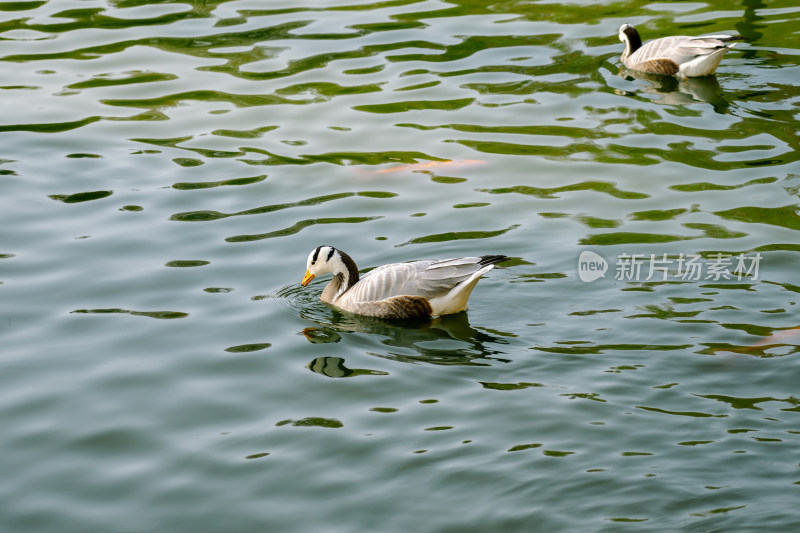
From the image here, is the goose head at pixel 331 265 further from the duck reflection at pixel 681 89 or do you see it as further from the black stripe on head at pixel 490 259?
the duck reflection at pixel 681 89

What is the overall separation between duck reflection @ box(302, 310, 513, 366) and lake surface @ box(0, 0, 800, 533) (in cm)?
4

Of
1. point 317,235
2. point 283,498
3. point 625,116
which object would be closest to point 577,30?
point 625,116

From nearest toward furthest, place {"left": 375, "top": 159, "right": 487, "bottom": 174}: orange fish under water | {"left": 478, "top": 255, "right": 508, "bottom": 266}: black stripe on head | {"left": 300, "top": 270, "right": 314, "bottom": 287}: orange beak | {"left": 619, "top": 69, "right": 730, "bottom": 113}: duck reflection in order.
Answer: {"left": 478, "top": 255, "right": 508, "bottom": 266}: black stripe on head → {"left": 300, "top": 270, "right": 314, "bottom": 287}: orange beak → {"left": 375, "top": 159, "right": 487, "bottom": 174}: orange fish under water → {"left": 619, "top": 69, "right": 730, "bottom": 113}: duck reflection

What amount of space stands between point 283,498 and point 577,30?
12679 mm

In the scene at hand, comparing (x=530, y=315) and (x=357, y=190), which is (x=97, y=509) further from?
(x=357, y=190)

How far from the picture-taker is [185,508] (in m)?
7.15

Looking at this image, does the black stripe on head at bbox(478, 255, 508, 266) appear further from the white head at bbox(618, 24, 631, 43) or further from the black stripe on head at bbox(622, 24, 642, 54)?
the white head at bbox(618, 24, 631, 43)

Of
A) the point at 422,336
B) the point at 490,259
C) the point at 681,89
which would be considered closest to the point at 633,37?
the point at 681,89

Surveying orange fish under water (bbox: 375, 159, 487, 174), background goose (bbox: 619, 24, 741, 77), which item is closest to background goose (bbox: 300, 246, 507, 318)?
orange fish under water (bbox: 375, 159, 487, 174)

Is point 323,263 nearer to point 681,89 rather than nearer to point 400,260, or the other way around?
point 400,260

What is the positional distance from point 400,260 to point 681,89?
6.53 metres

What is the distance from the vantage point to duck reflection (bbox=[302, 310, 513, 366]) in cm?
913

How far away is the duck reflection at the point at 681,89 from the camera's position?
15070mm

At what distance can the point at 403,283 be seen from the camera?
10.2 m
